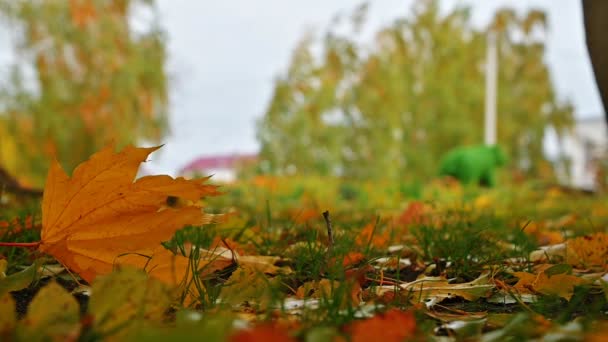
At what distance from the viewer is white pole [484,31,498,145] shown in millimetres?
11516

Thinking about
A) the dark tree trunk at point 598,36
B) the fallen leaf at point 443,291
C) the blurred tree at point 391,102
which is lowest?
the fallen leaf at point 443,291

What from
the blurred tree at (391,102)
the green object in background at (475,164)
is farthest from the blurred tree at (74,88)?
the green object in background at (475,164)

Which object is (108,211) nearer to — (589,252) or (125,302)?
(125,302)

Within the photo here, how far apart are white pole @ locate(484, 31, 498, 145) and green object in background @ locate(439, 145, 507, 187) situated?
304cm

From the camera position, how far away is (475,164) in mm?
8039

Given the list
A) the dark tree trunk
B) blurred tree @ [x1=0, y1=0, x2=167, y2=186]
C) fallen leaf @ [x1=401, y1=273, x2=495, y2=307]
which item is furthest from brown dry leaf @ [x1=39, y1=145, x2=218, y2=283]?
blurred tree @ [x1=0, y1=0, x2=167, y2=186]

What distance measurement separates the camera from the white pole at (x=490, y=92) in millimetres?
11516

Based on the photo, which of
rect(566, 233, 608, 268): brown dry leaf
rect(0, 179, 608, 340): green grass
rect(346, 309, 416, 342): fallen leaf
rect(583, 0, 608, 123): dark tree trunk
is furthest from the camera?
rect(583, 0, 608, 123): dark tree trunk

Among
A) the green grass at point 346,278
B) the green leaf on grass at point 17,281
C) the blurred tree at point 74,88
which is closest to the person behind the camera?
the green grass at point 346,278

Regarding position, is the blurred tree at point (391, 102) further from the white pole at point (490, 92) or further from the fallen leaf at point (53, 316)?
the fallen leaf at point (53, 316)

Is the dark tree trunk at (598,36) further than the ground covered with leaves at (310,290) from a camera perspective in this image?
Yes

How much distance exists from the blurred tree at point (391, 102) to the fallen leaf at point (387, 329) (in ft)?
32.5

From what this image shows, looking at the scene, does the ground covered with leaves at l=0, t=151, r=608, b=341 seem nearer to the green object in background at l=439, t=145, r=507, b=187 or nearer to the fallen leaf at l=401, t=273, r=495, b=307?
the fallen leaf at l=401, t=273, r=495, b=307

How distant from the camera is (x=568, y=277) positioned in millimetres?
926
